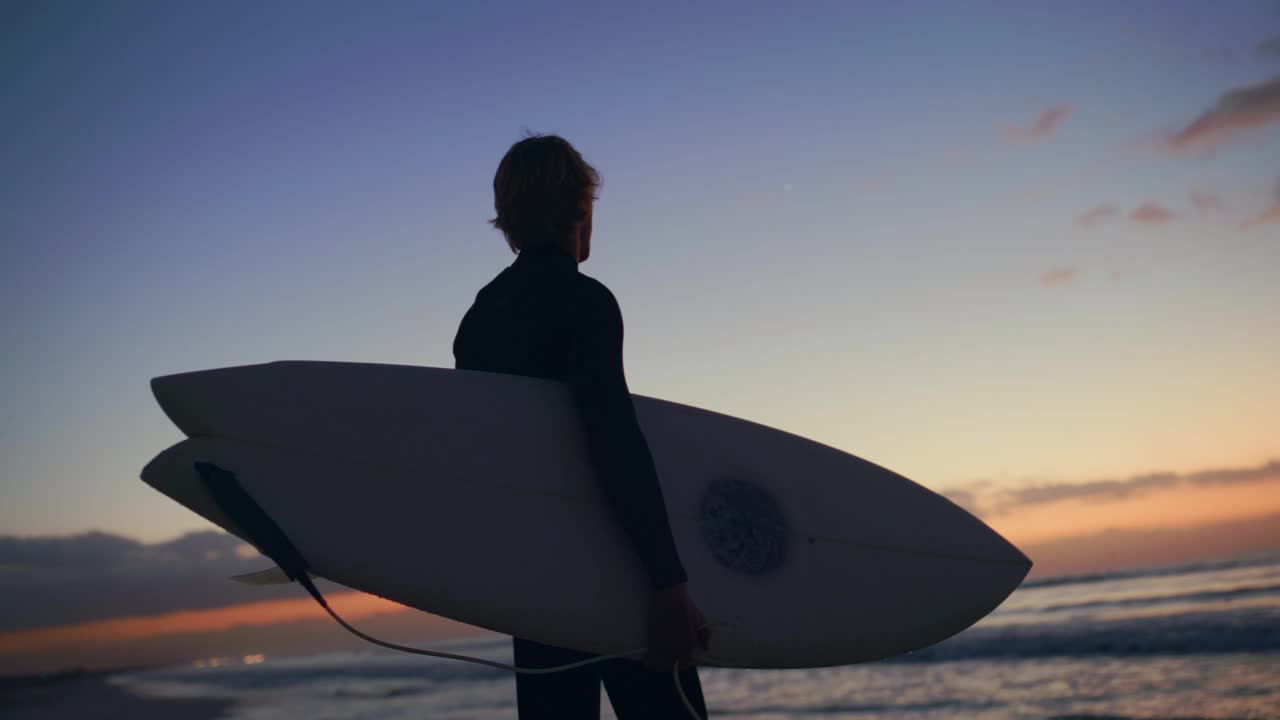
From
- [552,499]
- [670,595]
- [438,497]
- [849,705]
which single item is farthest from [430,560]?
[849,705]

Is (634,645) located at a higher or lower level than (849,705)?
higher

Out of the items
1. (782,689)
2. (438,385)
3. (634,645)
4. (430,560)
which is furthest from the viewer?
(782,689)

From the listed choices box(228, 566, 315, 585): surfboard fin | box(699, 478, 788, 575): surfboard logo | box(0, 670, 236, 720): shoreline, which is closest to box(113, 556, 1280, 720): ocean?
box(0, 670, 236, 720): shoreline

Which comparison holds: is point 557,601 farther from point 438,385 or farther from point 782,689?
point 782,689

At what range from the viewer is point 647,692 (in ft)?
5.21

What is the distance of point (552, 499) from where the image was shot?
188 centimetres

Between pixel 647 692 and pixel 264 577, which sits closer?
pixel 647 692

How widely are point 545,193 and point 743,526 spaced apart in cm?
99

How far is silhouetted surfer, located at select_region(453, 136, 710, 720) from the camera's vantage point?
1.54 meters

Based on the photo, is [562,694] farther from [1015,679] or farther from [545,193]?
[1015,679]

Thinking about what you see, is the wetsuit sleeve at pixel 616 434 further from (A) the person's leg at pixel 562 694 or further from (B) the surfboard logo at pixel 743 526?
(B) the surfboard logo at pixel 743 526

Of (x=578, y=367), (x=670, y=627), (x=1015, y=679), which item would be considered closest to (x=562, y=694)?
(x=670, y=627)

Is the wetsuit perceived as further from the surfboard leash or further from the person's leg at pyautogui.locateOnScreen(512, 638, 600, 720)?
the surfboard leash

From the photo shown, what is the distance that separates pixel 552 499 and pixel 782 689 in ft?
21.4
